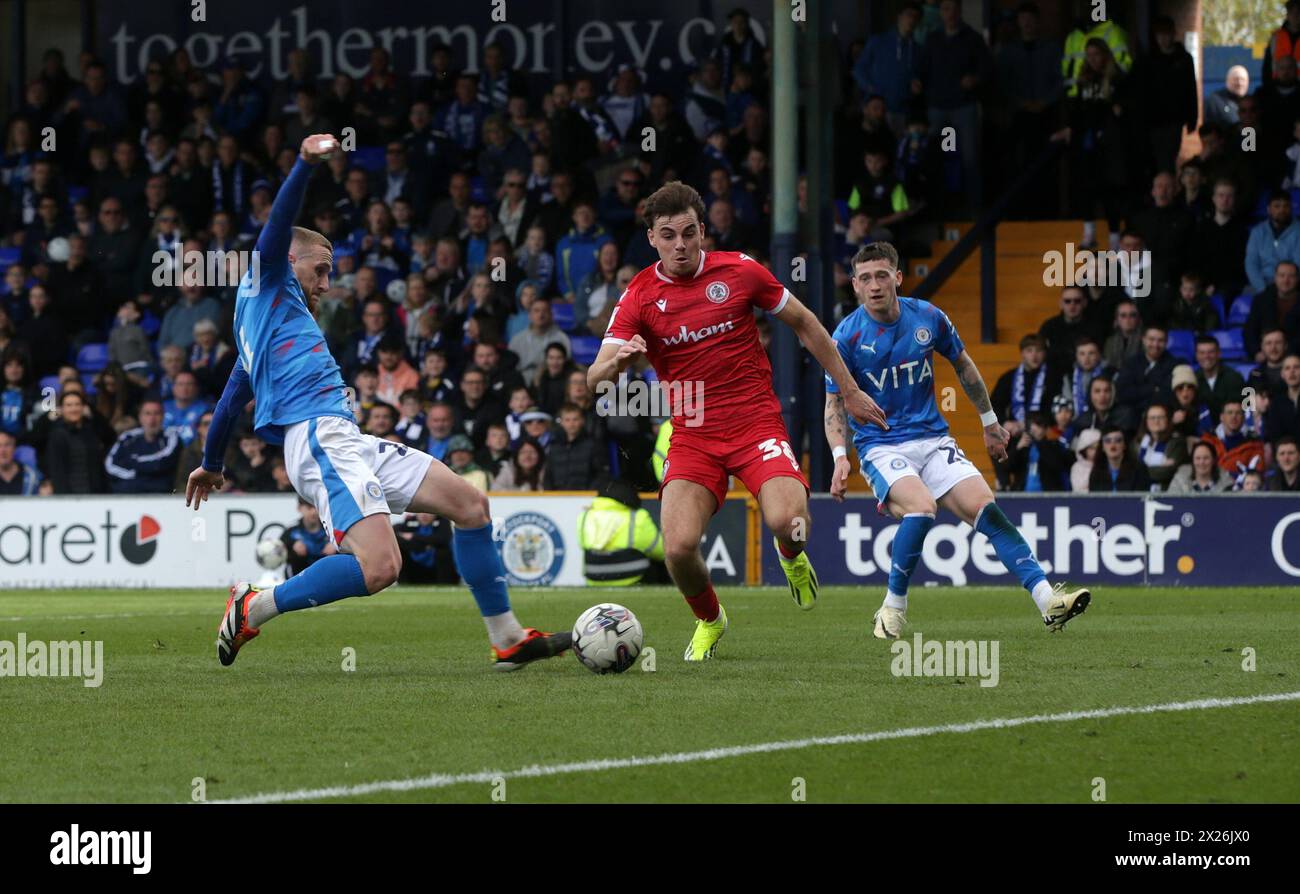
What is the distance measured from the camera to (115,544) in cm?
1839

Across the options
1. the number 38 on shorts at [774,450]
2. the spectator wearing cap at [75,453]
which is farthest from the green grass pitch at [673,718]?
the spectator wearing cap at [75,453]

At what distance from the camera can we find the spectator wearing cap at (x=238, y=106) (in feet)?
78.7

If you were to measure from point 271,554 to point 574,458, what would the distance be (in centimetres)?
275

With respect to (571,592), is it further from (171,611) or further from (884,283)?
(884,283)

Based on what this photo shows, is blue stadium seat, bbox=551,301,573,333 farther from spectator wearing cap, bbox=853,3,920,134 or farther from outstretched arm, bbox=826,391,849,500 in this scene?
outstretched arm, bbox=826,391,849,500

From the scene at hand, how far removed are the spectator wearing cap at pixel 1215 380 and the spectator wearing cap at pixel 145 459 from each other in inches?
373

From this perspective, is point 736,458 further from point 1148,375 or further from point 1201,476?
point 1148,375

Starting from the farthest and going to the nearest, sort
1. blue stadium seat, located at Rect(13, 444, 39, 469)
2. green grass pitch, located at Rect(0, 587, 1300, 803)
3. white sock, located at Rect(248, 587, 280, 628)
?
blue stadium seat, located at Rect(13, 444, 39, 469), white sock, located at Rect(248, 587, 280, 628), green grass pitch, located at Rect(0, 587, 1300, 803)

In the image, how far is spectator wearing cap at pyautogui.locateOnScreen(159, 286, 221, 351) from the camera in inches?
847

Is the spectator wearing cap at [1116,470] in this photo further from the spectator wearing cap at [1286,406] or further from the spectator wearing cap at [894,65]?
the spectator wearing cap at [894,65]

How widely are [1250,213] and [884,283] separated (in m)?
9.45

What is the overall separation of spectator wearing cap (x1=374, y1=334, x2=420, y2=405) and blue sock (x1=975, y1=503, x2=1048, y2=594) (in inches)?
376

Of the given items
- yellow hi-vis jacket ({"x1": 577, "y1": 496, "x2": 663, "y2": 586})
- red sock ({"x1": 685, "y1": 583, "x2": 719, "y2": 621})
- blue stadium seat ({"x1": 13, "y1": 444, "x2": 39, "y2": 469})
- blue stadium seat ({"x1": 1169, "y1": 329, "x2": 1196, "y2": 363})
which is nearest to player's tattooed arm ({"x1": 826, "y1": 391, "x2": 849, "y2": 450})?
red sock ({"x1": 685, "y1": 583, "x2": 719, "y2": 621})

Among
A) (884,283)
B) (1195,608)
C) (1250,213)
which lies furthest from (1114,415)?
(884,283)
